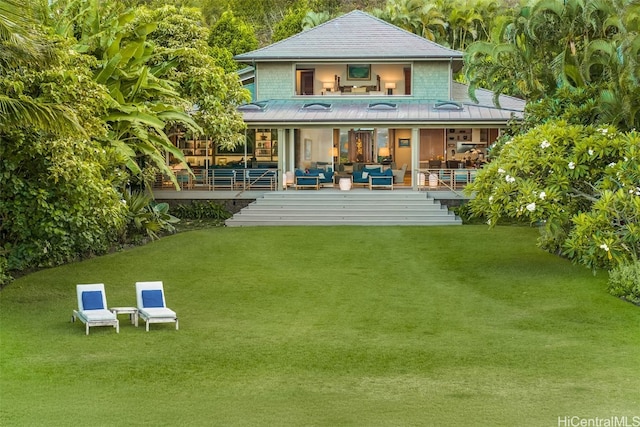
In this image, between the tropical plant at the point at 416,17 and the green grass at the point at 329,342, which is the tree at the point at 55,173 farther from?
the tropical plant at the point at 416,17

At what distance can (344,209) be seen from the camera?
3747 cm

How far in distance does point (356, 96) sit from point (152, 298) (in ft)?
80.5

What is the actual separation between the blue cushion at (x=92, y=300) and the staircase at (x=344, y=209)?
16537mm

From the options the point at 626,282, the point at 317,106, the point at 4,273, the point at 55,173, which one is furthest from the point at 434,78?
the point at 4,273

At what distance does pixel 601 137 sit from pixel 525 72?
6.13 m

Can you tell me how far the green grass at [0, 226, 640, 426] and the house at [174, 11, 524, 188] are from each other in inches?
431

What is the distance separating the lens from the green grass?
1452 centimetres

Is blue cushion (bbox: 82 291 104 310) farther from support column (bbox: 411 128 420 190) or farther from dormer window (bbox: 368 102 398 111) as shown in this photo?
dormer window (bbox: 368 102 398 111)

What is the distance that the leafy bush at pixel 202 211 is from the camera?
3859 centimetres

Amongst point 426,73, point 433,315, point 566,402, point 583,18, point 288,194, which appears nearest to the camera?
point 566,402

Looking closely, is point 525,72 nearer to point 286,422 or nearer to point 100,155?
point 100,155

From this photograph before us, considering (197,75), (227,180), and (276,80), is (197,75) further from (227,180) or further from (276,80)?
(276,80)

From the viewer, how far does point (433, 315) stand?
2208 cm

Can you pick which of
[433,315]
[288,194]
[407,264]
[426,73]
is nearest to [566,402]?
[433,315]
